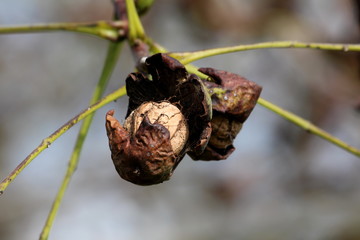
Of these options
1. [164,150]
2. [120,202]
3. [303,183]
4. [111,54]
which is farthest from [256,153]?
[164,150]

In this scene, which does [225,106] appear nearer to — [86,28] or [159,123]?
[159,123]

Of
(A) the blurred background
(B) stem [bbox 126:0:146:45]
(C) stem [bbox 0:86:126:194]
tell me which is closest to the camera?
(C) stem [bbox 0:86:126:194]

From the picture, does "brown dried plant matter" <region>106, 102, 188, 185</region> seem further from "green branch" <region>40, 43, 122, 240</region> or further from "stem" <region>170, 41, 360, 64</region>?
"green branch" <region>40, 43, 122, 240</region>

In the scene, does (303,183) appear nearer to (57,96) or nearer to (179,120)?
(57,96)

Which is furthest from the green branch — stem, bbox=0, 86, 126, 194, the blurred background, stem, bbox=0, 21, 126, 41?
the blurred background

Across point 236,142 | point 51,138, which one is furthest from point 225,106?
point 236,142

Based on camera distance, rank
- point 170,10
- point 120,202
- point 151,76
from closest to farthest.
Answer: point 151,76, point 170,10, point 120,202
